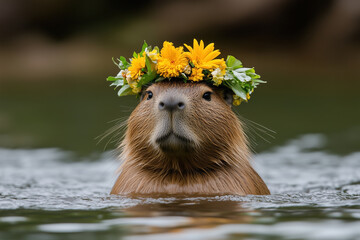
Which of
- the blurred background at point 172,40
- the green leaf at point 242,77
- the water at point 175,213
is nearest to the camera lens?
the water at point 175,213

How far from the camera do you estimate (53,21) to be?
721 inches

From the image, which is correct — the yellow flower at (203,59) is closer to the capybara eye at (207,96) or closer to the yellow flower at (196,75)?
the yellow flower at (196,75)

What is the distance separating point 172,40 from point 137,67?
11321mm

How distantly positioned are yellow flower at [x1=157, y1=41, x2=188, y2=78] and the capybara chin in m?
0.11

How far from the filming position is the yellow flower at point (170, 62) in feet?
18.8

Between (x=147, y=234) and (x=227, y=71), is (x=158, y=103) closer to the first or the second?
(x=227, y=71)

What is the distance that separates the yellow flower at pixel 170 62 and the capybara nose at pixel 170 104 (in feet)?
1.36

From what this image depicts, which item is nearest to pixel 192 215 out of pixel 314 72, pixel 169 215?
pixel 169 215

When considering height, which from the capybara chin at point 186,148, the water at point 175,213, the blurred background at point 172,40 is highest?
the blurred background at point 172,40

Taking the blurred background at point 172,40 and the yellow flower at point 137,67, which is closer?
→ the yellow flower at point 137,67

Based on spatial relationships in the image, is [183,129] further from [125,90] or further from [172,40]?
[172,40]

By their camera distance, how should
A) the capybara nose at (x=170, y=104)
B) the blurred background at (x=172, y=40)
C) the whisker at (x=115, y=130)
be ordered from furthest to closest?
the blurred background at (x=172, y=40) < the whisker at (x=115, y=130) < the capybara nose at (x=170, y=104)

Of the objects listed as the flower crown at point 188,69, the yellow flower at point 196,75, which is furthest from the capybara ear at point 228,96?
the yellow flower at point 196,75

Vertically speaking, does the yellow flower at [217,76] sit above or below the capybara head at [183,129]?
above
